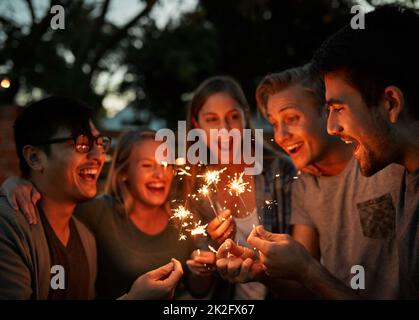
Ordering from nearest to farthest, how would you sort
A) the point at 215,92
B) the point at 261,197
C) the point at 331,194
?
1. the point at 331,194
2. the point at 261,197
3. the point at 215,92

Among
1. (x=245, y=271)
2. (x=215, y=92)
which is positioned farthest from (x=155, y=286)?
(x=215, y=92)

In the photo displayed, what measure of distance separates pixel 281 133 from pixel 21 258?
207cm

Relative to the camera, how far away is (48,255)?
3182 mm

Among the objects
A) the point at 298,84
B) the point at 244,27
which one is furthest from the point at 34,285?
the point at 244,27

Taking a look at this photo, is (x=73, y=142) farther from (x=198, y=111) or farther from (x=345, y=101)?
(x=345, y=101)

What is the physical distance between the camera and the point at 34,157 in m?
3.53

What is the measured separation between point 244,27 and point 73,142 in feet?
27.8

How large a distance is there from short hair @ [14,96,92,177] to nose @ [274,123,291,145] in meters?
1.52

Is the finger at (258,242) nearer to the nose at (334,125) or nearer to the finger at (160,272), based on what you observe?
the finger at (160,272)

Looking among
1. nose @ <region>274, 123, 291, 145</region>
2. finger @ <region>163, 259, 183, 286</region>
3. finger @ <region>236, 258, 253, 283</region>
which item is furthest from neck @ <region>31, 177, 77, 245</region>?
nose @ <region>274, 123, 291, 145</region>

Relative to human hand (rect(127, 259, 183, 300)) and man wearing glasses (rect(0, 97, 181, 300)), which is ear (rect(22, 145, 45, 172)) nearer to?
man wearing glasses (rect(0, 97, 181, 300))

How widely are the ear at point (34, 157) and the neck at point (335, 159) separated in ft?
7.11

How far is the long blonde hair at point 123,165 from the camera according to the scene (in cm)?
433

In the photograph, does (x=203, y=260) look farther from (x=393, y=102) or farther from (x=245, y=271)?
(x=393, y=102)
